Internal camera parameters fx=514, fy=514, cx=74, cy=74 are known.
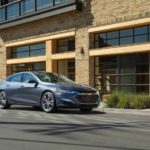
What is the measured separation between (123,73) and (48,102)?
652 centimetres

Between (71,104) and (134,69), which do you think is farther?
(134,69)

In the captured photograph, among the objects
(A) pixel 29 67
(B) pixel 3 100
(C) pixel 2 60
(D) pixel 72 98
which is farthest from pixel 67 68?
(D) pixel 72 98

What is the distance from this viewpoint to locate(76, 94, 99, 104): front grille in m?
17.4

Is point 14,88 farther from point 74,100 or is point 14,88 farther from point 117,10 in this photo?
point 117,10

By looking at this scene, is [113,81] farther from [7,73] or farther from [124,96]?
[7,73]

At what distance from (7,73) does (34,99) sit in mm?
13703

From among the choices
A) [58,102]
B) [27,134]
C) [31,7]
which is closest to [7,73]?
[31,7]

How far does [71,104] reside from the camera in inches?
686

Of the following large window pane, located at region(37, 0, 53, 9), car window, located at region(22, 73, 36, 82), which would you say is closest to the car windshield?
car window, located at region(22, 73, 36, 82)

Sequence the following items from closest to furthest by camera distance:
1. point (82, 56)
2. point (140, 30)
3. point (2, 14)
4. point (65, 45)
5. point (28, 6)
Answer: point (140, 30) < point (82, 56) < point (65, 45) < point (28, 6) < point (2, 14)

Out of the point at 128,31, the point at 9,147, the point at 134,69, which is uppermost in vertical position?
the point at 128,31

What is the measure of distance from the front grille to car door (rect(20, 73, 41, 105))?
1.69 meters

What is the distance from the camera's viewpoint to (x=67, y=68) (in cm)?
2764

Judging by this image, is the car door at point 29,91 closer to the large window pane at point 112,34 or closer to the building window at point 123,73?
the building window at point 123,73
